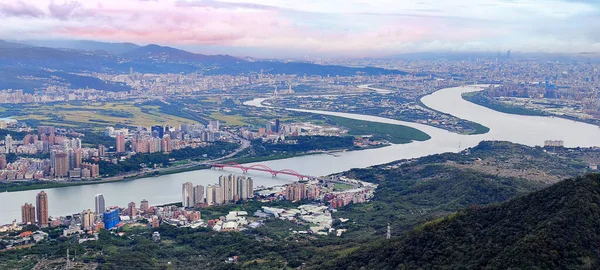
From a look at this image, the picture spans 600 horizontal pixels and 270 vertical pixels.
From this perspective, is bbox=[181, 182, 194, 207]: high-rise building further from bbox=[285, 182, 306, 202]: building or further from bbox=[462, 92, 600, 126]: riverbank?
bbox=[462, 92, 600, 126]: riverbank

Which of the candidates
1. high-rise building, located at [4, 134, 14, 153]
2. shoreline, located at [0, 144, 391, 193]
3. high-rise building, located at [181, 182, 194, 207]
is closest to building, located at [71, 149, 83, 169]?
shoreline, located at [0, 144, 391, 193]

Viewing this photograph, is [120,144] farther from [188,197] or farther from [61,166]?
[188,197]

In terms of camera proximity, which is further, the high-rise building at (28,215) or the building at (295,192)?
the building at (295,192)

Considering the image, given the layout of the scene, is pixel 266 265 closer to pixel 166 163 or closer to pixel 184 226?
pixel 184 226

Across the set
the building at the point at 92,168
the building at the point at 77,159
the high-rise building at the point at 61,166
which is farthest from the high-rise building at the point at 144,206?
the building at the point at 77,159

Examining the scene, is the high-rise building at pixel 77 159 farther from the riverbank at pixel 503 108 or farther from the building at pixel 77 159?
the riverbank at pixel 503 108
